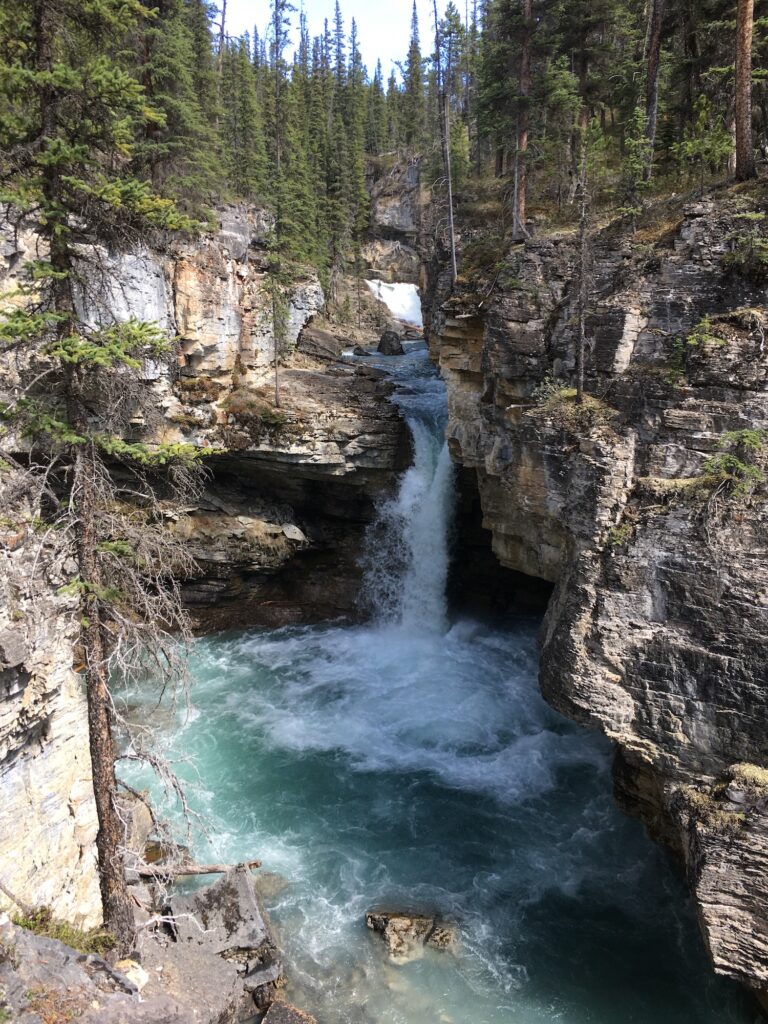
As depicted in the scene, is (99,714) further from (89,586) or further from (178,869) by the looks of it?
(178,869)

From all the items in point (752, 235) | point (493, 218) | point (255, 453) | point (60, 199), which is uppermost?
point (493, 218)

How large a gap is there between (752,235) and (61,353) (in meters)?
12.5

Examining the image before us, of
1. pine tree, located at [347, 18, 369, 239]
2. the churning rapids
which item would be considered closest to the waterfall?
the churning rapids

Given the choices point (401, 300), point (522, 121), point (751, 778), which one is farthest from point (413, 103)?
point (751, 778)

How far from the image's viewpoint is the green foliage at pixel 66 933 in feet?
23.8

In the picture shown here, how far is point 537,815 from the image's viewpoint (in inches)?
552

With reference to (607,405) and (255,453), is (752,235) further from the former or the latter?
(255,453)

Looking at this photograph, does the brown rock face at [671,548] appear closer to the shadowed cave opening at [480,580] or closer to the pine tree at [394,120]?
the shadowed cave opening at [480,580]

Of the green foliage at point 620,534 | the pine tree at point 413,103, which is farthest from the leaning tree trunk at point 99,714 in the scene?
the pine tree at point 413,103

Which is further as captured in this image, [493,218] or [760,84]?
[493,218]

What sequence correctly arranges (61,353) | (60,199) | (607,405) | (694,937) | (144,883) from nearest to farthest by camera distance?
(61,353) → (60,199) → (144,883) → (694,937) → (607,405)

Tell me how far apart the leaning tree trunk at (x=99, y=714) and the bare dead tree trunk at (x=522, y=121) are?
16669mm

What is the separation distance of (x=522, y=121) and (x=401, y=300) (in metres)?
28.2

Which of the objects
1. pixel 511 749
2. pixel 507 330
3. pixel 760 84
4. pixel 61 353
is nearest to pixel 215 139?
pixel 507 330
